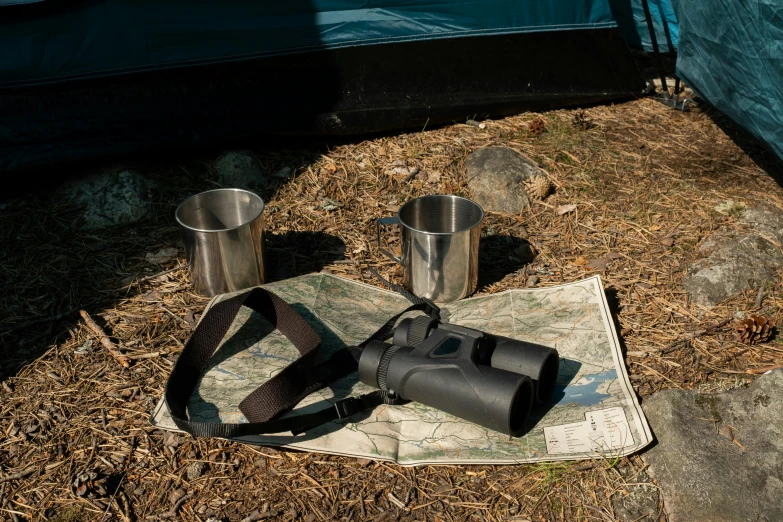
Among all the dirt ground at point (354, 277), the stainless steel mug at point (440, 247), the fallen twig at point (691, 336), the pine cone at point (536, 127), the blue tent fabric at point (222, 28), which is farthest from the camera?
the pine cone at point (536, 127)

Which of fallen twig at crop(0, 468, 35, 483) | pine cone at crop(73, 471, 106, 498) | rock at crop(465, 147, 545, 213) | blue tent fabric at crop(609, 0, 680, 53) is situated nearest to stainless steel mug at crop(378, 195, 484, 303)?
rock at crop(465, 147, 545, 213)

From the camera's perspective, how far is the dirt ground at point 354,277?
6.27 ft

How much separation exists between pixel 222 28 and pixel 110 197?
2.98 ft

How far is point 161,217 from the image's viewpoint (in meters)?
3.15

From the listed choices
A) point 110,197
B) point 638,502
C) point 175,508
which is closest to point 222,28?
point 110,197

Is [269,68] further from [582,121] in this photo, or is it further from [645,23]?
[645,23]

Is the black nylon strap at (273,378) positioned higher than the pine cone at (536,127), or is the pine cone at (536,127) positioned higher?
the pine cone at (536,127)

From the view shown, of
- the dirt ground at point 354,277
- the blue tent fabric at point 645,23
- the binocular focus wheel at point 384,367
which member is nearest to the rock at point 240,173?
the dirt ground at point 354,277

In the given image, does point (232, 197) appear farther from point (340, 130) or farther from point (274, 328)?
point (340, 130)

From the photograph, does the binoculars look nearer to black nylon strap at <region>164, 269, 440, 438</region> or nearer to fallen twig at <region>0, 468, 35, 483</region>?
black nylon strap at <region>164, 269, 440, 438</region>

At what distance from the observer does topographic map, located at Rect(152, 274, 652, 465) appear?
2.01 meters

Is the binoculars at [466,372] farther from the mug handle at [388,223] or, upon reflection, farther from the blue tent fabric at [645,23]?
the blue tent fabric at [645,23]

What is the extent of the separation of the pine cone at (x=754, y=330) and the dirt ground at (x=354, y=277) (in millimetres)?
26

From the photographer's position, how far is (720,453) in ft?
6.33
